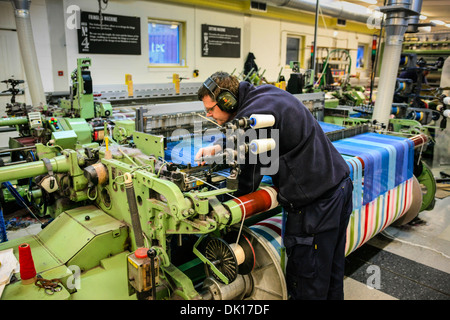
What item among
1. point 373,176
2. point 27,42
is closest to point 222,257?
point 373,176

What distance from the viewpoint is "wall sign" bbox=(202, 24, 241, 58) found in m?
8.78

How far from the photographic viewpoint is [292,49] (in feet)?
39.6

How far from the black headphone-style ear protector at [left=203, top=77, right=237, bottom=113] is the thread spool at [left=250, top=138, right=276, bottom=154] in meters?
0.40

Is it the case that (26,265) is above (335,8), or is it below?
below

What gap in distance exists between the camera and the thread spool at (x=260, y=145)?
164cm

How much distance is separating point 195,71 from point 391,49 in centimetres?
487

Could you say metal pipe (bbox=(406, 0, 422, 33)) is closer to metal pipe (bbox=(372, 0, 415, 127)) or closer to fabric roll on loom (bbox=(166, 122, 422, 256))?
metal pipe (bbox=(372, 0, 415, 127))

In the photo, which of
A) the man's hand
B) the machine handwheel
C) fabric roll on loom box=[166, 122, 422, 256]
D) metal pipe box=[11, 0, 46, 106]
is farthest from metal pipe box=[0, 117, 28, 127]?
the machine handwheel

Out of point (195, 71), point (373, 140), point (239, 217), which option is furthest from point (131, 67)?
point (239, 217)

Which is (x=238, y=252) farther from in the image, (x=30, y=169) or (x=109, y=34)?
(x=109, y=34)

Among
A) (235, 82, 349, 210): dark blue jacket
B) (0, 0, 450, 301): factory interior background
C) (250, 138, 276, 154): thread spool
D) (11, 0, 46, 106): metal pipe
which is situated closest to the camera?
(250, 138, 276, 154): thread spool

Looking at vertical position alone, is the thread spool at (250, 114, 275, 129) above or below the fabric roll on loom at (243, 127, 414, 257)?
above

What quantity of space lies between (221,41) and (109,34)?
312cm
